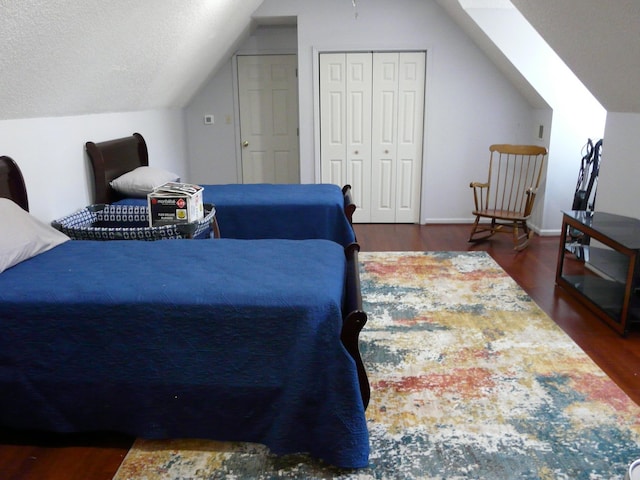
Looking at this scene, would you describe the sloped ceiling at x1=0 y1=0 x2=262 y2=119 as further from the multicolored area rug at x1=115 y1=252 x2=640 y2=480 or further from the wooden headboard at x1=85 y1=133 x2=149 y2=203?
the multicolored area rug at x1=115 y1=252 x2=640 y2=480

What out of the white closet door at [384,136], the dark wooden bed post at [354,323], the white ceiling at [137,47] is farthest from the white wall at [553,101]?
the dark wooden bed post at [354,323]

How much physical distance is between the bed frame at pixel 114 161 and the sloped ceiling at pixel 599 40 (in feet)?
5.60

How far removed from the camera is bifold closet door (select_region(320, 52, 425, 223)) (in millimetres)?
5371

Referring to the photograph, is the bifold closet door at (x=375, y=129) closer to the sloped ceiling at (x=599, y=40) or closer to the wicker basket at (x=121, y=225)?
the sloped ceiling at (x=599, y=40)

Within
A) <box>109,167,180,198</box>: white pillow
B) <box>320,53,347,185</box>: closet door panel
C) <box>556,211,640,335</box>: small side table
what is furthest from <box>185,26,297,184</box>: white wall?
<box>556,211,640,335</box>: small side table

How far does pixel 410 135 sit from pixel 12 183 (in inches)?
157

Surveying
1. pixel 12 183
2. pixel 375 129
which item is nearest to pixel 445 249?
pixel 375 129

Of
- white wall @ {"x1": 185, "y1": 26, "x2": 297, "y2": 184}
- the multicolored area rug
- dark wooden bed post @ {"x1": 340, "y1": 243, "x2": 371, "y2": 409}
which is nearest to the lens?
dark wooden bed post @ {"x1": 340, "y1": 243, "x2": 371, "y2": 409}

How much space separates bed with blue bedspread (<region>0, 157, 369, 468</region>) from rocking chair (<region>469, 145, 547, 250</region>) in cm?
337

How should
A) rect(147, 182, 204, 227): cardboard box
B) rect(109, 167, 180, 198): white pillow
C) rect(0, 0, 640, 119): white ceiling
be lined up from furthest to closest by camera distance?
1. rect(109, 167, 180, 198): white pillow
2. rect(147, 182, 204, 227): cardboard box
3. rect(0, 0, 640, 119): white ceiling

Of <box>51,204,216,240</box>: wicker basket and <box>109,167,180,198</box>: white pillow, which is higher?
<box>109,167,180,198</box>: white pillow

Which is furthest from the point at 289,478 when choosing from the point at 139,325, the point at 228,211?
the point at 228,211

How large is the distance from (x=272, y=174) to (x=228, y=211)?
2.67 meters

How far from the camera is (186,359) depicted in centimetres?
191
